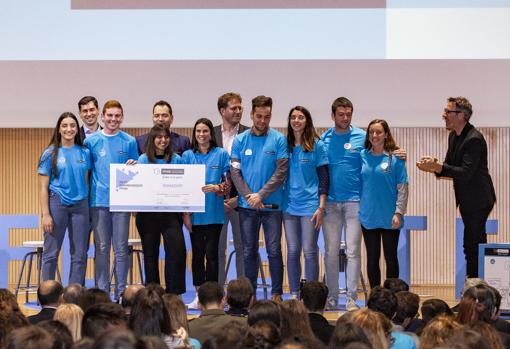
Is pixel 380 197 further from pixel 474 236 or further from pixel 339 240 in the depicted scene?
pixel 474 236

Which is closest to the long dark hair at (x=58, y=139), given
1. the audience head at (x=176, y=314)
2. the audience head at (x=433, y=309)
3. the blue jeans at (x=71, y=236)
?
the blue jeans at (x=71, y=236)

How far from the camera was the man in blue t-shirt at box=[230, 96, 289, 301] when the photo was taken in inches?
257

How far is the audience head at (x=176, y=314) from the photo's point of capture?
4.13 metres

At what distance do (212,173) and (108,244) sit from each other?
2.96ft

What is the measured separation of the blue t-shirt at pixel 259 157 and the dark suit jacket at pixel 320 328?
1.89 metres

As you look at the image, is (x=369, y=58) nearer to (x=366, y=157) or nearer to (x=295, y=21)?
(x=295, y=21)

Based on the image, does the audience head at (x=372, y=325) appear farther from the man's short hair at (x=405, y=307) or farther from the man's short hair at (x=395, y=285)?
the man's short hair at (x=395, y=285)

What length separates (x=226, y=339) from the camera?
3357 mm

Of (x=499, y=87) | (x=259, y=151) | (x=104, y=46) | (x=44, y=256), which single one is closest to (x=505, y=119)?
(x=499, y=87)

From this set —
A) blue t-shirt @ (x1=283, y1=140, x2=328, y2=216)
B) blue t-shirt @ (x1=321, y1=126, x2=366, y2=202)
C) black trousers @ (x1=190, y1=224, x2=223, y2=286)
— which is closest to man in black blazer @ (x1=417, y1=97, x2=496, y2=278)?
blue t-shirt @ (x1=321, y1=126, x2=366, y2=202)

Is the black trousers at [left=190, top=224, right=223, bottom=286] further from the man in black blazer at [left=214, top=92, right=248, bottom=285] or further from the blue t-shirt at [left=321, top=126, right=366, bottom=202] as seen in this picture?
the blue t-shirt at [left=321, top=126, right=366, bottom=202]

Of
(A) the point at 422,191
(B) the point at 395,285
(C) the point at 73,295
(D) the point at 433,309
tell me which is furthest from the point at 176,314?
(A) the point at 422,191

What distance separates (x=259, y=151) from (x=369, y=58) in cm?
233

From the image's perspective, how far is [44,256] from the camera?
21.4 ft
